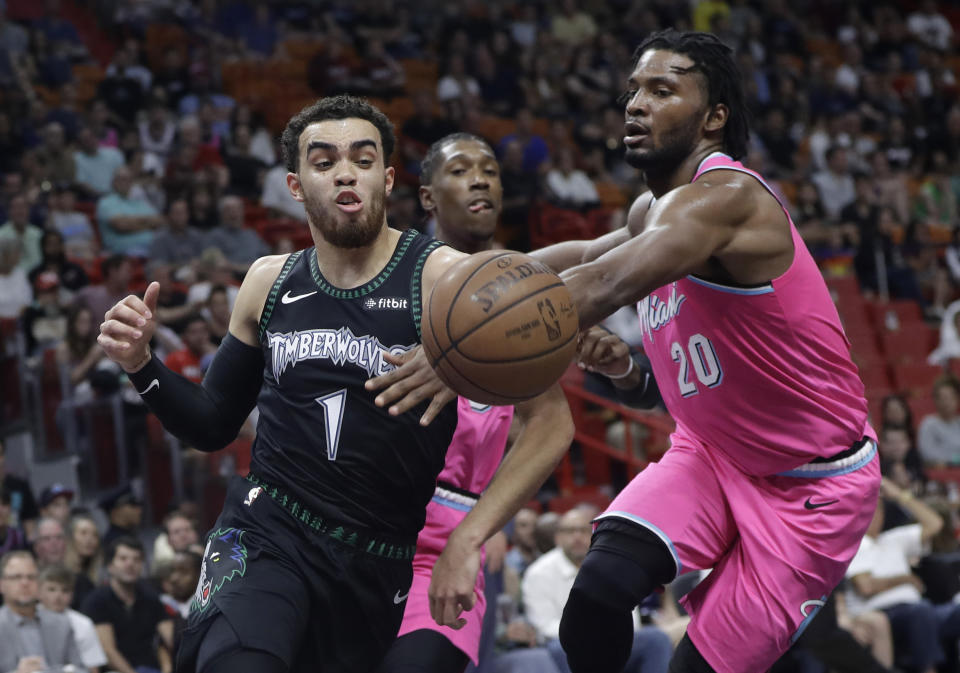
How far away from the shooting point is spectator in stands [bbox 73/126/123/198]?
11.8 metres

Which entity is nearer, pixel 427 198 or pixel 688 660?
pixel 688 660

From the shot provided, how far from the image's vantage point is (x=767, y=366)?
3682 millimetres

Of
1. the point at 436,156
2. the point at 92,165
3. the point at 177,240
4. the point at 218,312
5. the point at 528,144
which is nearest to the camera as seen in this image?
the point at 436,156

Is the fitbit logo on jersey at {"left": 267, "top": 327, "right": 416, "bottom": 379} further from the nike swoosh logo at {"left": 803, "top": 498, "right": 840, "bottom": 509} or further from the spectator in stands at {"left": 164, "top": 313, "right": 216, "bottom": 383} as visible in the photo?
the spectator in stands at {"left": 164, "top": 313, "right": 216, "bottom": 383}

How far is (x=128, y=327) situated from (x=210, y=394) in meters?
0.35

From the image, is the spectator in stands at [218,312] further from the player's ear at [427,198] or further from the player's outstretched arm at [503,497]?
the player's outstretched arm at [503,497]

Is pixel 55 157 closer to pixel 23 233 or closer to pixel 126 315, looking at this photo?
pixel 23 233

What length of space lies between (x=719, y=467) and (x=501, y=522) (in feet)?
3.12

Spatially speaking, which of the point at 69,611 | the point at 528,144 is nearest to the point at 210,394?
the point at 69,611

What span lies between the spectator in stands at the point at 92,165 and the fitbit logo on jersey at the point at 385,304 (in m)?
9.01

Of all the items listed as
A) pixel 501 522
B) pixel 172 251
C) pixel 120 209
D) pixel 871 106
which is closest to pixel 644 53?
pixel 501 522

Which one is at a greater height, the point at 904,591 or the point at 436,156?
the point at 436,156

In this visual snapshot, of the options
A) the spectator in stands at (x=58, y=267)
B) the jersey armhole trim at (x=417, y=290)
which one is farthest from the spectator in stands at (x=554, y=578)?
the spectator in stands at (x=58, y=267)

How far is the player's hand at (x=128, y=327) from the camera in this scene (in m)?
3.39
